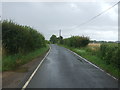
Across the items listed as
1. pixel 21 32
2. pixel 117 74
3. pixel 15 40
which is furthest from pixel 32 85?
pixel 21 32

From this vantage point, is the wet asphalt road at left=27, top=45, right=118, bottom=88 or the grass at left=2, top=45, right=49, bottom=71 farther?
the grass at left=2, top=45, right=49, bottom=71

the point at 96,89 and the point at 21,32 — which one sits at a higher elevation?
the point at 21,32

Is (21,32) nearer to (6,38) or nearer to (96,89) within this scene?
(6,38)

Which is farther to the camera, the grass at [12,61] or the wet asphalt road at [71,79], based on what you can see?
the grass at [12,61]

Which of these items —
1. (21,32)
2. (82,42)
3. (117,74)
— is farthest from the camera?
(82,42)

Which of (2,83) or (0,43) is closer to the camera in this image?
(2,83)

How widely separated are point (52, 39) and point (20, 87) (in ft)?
496

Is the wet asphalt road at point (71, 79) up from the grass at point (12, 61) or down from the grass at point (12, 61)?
down

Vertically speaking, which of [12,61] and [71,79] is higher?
A: [12,61]

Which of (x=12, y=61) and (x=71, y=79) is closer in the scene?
(x=71, y=79)

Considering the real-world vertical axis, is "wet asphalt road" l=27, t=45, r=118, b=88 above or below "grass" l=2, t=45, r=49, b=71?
below

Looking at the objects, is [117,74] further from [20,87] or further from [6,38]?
[6,38]

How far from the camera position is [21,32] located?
1873 centimetres

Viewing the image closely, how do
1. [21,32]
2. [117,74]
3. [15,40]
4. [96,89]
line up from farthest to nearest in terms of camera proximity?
1. [21,32]
2. [15,40]
3. [117,74]
4. [96,89]
